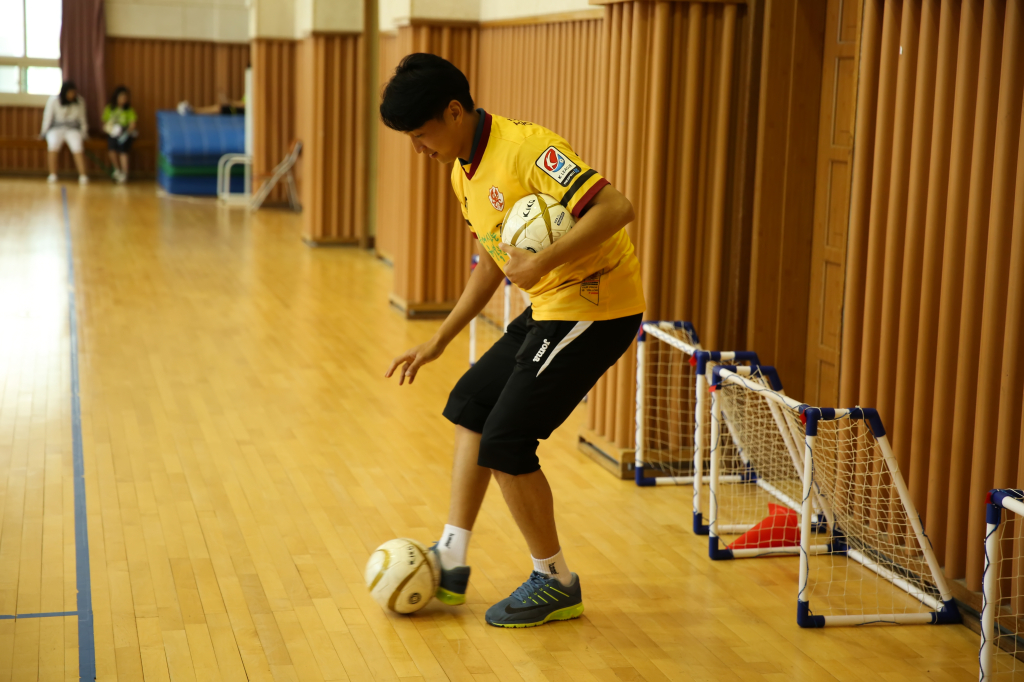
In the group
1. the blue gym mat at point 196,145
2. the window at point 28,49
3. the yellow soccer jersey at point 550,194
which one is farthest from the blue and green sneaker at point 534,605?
the window at point 28,49

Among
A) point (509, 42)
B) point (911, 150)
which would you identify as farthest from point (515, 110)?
point (911, 150)

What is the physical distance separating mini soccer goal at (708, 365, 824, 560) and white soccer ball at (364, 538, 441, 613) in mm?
1108

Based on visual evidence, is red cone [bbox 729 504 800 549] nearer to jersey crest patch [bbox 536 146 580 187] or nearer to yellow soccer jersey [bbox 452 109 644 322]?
yellow soccer jersey [bbox 452 109 644 322]

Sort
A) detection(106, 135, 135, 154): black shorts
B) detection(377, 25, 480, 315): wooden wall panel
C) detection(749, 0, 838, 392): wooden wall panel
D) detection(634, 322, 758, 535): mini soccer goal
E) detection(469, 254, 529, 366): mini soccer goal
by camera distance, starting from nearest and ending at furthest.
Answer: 1. detection(749, 0, 838, 392): wooden wall panel
2. detection(634, 322, 758, 535): mini soccer goal
3. detection(469, 254, 529, 366): mini soccer goal
4. detection(377, 25, 480, 315): wooden wall panel
5. detection(106, 135, 135, 154): black shorts

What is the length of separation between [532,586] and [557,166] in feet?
4.24

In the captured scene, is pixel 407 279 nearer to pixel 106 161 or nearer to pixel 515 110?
pixel 515 110

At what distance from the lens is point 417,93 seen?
2.96m

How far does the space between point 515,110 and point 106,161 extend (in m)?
13.6

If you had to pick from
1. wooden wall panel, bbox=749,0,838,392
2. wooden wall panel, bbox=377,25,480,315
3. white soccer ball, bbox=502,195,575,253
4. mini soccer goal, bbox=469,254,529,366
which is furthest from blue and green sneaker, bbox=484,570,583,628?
wooden wall panel, bbox=377,25,480,315

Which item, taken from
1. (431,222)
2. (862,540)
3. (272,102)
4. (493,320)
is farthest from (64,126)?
(862,540)

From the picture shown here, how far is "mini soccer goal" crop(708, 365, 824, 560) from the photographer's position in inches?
155

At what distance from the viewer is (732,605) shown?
12.0 ft

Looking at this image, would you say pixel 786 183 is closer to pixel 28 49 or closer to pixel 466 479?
pixel 466 479

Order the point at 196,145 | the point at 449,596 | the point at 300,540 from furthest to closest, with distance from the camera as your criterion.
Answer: the point at 196,145, the point at 300,540, the point at 449,596
